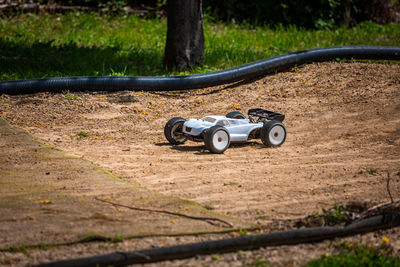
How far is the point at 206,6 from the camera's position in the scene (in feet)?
47.0

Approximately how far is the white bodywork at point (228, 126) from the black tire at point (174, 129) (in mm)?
143

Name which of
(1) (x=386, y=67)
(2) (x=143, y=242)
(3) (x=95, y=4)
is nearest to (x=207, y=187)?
(2) (x=143, y=242)

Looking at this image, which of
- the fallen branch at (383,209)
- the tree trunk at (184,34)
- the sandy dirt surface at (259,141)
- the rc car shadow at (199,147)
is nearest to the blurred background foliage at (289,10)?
the tree trunk at (184,34)

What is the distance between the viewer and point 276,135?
6094 millimetres

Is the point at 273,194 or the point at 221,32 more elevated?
the point at 221,32

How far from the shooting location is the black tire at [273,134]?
601 cm

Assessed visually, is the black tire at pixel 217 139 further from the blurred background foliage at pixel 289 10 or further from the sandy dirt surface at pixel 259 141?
the blurred background foliage at pixel 289 10

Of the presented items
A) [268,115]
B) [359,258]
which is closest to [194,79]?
[268,115]

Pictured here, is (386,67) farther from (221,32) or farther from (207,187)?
(207,187)

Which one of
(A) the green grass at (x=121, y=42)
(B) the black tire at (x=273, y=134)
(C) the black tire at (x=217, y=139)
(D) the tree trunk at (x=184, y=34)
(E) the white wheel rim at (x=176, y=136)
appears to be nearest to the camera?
(C) the black tire at (x=217, y=139)

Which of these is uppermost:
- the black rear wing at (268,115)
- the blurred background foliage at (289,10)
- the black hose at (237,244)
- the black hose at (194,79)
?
the blurred background foliage at (289,10)

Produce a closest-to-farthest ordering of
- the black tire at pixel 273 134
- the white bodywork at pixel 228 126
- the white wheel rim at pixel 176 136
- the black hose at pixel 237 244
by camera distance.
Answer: the black hose at pixel 237 244 < the white bodywork at pixel 228 126 < the black tire at pixel 273 134 < the white wheel rim at pixel 176 136

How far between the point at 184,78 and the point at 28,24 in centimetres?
541

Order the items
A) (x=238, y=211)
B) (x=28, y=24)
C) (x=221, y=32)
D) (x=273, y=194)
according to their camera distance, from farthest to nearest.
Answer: (x=221, y=32)
(x=28, y=24)
(x=273, y=194)
(x=238, y=211)
